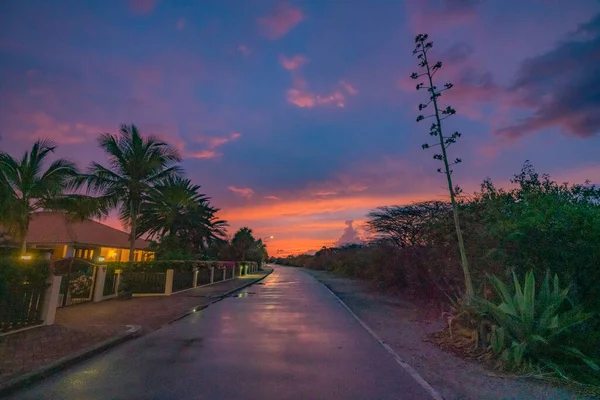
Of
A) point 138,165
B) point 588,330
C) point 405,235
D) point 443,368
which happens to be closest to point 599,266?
point 588,330

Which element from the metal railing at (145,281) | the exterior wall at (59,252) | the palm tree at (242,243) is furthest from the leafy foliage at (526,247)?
the palm tree at (242,243)

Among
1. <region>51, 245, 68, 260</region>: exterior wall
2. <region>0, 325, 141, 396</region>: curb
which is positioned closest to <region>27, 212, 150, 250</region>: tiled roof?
<region>51, 245, 68, 260</region>: exterior wall

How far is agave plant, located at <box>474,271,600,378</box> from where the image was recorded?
5812mm

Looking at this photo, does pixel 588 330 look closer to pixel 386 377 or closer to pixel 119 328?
pixel 386 377

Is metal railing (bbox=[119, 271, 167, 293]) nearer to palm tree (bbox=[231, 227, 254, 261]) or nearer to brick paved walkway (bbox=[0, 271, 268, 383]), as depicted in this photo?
brick paved walkway (bbox=[0, 271, 268, 383])

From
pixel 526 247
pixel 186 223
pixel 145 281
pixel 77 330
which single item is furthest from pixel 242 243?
pixel 526 247

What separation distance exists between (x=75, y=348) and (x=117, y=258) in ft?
96.0

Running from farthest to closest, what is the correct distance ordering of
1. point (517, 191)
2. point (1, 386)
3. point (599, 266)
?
point (517, 191) → point (599, 266) → point (1, 386)

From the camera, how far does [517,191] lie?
38.0 ft

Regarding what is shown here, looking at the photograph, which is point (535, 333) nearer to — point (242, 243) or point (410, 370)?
point (410, 370)

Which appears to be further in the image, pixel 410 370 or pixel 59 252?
pixel 59 252

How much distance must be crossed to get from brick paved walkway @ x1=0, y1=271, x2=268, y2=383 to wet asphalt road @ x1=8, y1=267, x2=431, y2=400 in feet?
2.11

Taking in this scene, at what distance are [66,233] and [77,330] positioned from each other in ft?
70.2

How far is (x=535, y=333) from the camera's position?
6.06 m
